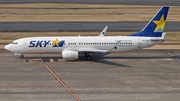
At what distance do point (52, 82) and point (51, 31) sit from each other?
3662 centimetres

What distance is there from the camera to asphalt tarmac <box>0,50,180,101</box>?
130 feet

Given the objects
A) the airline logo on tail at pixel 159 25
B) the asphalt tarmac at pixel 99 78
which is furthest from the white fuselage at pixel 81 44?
the asphalt tarmac at pixel 99 78

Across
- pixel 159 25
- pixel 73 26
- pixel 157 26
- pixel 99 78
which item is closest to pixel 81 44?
pixel 99 78

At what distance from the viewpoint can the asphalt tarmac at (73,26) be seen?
82219 millimetres

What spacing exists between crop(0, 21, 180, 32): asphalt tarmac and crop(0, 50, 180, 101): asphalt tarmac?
74.1 feet

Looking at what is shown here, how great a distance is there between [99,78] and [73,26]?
41.6 m

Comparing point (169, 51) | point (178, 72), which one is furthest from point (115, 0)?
point (178, 72)

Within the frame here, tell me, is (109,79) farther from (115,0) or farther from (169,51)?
(115,0)

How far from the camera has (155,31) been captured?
56812mm

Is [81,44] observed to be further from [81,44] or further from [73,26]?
[73,26]

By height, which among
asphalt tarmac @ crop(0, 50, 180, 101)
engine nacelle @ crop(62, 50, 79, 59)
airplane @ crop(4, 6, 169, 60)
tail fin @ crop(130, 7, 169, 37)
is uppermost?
tail fin @ crop(130, 7, 169, 37)

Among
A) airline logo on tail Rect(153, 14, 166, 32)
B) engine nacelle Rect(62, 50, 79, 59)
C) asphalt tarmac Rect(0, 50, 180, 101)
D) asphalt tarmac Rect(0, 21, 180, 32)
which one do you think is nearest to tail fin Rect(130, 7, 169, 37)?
airline logo on tail Rect(153, 14, 166, 32)

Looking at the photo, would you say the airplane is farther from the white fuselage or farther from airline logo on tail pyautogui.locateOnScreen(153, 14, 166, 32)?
airline logo on tail pyautogui.locateOnScreen(153, 14, 166, 32)

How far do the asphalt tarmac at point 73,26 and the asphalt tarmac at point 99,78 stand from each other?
2258 cm
